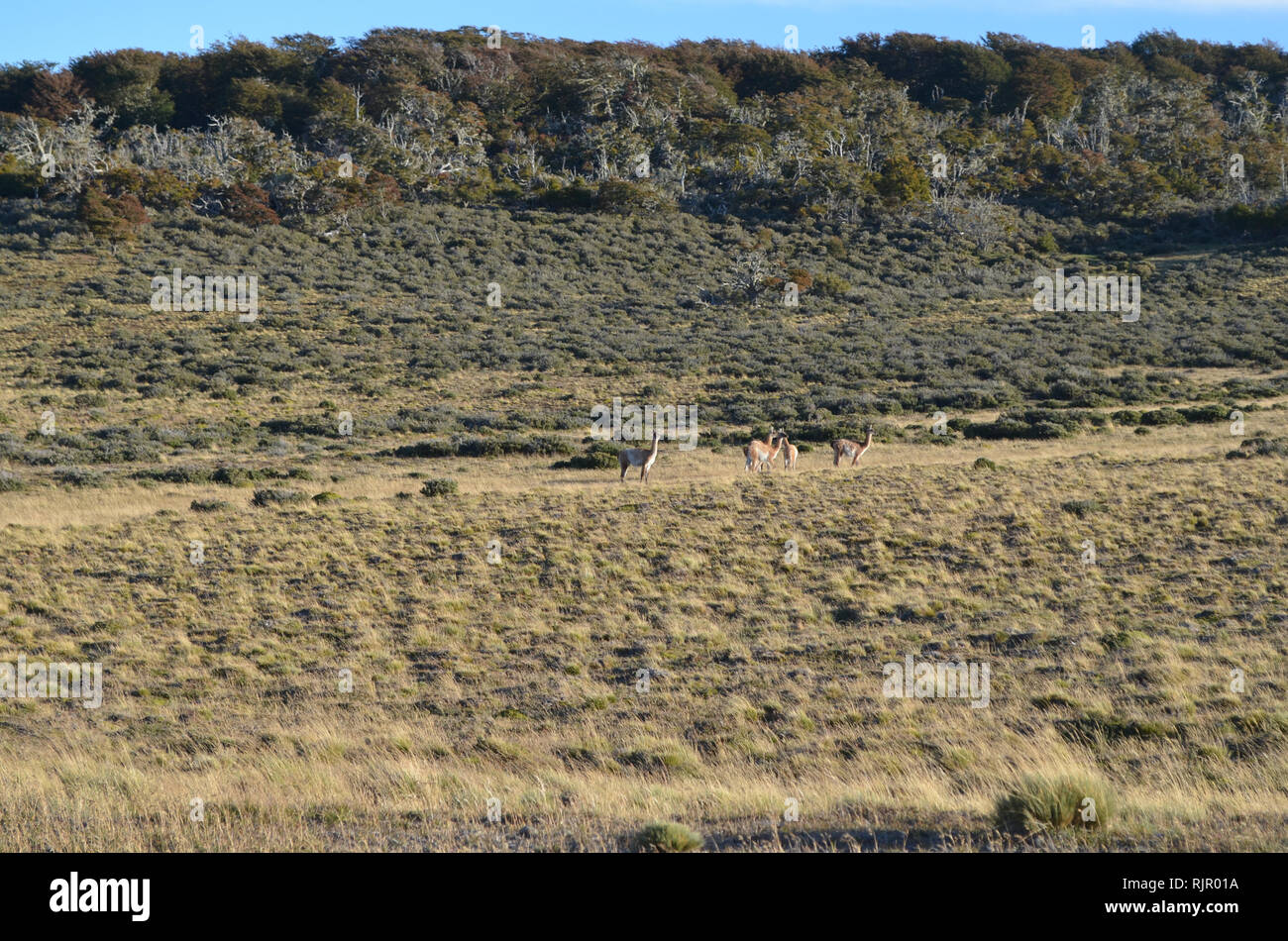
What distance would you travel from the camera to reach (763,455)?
23.9 meters

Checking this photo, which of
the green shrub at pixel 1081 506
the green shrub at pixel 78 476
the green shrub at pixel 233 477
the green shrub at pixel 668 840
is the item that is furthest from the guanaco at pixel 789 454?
the green shrub at pixel 668 840

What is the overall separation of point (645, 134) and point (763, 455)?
57494 mm

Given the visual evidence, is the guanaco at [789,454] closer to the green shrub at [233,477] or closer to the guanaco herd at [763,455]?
the guanaco herd at [763,455]

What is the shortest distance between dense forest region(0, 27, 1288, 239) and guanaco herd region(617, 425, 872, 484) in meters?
43.0

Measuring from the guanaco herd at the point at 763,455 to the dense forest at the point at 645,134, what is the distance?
4296 centimetres

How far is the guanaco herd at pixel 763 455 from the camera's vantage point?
23.1 m

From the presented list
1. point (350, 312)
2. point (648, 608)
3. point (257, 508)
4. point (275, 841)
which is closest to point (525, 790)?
point (275, 841)

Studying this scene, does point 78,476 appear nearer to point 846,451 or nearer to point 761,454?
point 761,454

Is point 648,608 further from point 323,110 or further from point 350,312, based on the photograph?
point 323,110

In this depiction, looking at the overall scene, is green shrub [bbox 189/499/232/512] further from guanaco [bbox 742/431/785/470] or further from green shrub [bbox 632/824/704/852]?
green shrub [bbox 632/824/704/852]

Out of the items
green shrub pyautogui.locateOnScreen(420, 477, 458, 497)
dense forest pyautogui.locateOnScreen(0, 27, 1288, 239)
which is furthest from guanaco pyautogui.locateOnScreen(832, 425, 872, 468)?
dense forest pyautogui.locateOnScreen(0, 27, 1288, 239)

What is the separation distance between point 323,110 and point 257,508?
2350 inches

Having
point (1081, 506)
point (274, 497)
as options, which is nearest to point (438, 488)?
point (274, 497)

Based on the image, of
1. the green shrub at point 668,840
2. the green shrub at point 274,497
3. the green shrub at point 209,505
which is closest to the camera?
the green shrub at point 668,840
